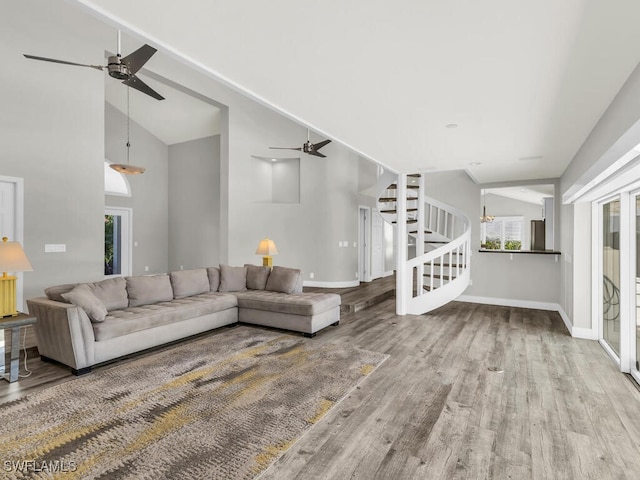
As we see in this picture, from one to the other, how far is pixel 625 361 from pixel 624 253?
104 cm

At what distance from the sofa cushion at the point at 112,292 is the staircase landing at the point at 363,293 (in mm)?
3269

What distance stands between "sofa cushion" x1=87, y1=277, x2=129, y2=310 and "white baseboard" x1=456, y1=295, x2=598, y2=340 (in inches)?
223

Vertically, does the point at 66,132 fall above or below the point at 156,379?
above

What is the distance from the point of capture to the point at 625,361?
323cm

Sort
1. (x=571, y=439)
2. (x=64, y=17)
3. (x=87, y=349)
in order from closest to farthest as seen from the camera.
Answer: (x=571, y=439), (x=87, y=349), (x=64, y=17)


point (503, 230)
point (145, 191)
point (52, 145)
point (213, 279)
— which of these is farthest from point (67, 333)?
point (503, 230)

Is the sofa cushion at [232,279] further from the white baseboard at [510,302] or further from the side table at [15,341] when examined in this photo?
the white baseboard at [510,302]

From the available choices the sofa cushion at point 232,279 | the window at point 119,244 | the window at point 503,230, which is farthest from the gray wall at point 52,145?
the window at point 503,230

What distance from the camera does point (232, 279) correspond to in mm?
5258

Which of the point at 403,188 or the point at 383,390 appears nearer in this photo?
the point at 383,390

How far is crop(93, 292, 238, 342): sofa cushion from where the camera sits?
10.8 ft

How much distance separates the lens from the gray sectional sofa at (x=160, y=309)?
3139mm

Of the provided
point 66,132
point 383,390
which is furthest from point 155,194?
point 383,390

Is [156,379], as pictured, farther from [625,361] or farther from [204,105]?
[204,105]
